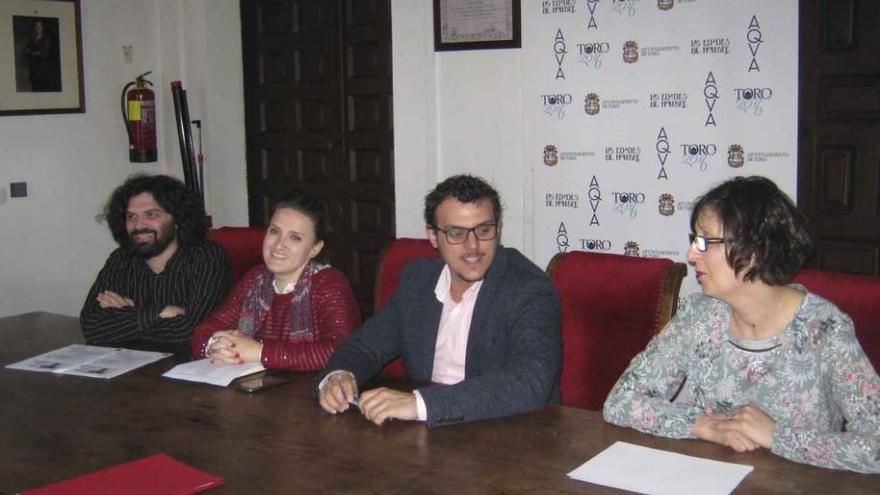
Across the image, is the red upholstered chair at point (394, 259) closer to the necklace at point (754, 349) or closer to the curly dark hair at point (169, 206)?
the curly dark hair at point (169, 206)

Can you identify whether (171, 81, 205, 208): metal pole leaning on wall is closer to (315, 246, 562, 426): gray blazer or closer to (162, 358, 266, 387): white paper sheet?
(162, 358, 266, 387): white paper sheet

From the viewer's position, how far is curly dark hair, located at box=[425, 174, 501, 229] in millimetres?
2455

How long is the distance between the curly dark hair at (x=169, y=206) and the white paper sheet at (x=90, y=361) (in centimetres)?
65

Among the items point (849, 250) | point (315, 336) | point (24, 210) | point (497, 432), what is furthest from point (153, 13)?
point (497, 432)

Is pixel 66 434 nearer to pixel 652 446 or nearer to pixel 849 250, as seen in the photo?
pixel 652 446

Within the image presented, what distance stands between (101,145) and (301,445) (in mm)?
3901

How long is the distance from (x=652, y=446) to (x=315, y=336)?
121 centimetres

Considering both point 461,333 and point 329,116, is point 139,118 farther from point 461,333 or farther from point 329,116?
point 461,333

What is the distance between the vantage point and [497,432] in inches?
79.0

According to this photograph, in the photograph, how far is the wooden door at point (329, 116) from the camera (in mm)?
5203

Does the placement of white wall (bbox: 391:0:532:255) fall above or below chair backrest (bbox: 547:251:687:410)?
above

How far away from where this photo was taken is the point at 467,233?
2.44 m

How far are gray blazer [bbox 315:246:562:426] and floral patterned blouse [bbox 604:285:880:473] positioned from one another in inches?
8.7

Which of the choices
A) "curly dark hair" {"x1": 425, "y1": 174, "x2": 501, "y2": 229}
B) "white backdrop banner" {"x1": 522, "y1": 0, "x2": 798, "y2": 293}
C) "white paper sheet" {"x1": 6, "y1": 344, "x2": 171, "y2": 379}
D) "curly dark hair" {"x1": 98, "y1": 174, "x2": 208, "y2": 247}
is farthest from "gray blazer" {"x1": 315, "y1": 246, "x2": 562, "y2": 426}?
"white backdrop banner" {"x1": 522, "y1": 0, "x2": 798, "y2": 293}
